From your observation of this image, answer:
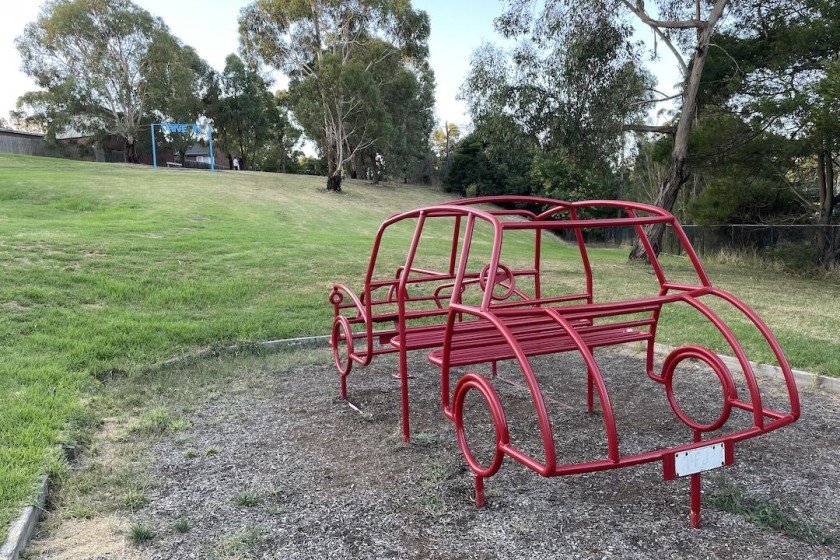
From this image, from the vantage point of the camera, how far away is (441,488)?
2.86 metres

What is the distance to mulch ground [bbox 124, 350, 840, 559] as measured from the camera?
236 centimetres

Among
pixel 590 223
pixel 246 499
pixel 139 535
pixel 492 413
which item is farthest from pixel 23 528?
pixel 590 223

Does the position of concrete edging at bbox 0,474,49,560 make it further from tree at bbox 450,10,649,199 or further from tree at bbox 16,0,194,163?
tree at bbox 16,0,194,163

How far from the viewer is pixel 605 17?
12.9 meters

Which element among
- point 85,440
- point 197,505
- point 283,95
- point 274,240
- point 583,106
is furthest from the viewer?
point 283,95

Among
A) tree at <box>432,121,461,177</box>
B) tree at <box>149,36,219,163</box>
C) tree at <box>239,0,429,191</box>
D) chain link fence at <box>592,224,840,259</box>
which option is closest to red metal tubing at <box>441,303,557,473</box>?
chain link fence at <box>592,224,840,259</box>

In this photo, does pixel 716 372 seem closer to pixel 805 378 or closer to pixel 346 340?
pixel 805 378

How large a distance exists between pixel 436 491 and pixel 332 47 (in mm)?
29976

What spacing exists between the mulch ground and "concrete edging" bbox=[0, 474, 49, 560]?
417mm

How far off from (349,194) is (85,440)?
28.5 m

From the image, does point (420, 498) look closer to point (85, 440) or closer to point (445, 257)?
point (85, 440)

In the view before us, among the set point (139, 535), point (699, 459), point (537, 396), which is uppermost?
point (537, 396)

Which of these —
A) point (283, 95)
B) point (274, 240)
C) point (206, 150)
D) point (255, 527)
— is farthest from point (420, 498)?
point (206, 150)

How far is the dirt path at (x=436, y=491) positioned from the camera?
2.36m
